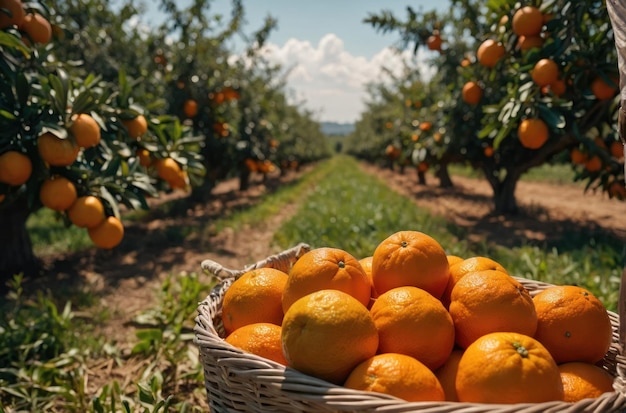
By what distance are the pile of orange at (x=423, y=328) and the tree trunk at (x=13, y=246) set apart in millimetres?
3599

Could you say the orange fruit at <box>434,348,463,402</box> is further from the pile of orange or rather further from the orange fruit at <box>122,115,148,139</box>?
the orange fruit at <box>122,115,148,139</box>

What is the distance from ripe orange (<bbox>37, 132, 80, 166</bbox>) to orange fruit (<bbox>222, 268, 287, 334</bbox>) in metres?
1.62

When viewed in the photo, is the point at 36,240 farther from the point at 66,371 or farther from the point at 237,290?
the point at 237,290

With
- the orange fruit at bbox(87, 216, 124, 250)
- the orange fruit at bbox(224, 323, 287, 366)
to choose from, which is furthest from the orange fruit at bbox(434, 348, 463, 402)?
the orange fruit at bbox(87, 216, 124, 250)

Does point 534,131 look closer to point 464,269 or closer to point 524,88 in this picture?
point 524,88

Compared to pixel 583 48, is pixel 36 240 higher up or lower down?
lower down

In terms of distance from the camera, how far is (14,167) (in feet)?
8.07

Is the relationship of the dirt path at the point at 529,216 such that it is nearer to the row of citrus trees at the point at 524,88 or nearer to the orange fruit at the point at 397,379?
the row of citrus trees at the point at 524,88

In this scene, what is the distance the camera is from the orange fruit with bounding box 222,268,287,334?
1473 mm

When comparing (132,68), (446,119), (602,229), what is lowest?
(602,229)

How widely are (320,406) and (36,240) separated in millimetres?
5987

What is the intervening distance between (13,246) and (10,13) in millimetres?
2477

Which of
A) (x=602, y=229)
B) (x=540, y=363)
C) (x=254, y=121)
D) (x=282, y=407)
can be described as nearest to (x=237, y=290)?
(x=282, y=407)

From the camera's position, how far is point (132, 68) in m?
7.46
